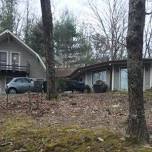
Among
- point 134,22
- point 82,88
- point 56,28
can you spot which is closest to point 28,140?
point 134,22

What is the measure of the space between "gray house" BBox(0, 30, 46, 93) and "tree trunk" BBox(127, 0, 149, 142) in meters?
39.6

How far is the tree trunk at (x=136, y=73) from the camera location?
8148 mm

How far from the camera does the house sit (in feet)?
117

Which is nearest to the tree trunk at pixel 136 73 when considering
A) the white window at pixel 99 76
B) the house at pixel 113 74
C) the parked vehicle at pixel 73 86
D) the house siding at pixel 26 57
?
the parked vehicle at pixel 73 86

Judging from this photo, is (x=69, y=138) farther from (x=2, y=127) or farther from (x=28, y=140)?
(x=2, y=127)

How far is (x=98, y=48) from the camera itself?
61.5 meters

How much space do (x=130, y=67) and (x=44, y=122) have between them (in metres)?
3.45

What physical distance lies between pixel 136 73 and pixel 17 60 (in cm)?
4167

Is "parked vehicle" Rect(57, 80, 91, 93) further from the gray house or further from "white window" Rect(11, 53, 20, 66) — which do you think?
"white window" Rect(11, 53, 20, 66)

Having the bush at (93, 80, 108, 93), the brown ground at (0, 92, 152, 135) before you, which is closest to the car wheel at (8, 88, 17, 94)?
the bush at (93, 80, 108, 93)

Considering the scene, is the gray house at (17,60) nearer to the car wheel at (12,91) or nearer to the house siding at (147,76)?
the car wheel at (12,91)

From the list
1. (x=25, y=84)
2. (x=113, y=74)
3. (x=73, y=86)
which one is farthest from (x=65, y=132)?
(x=25, y=84)

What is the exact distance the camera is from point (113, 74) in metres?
37.5

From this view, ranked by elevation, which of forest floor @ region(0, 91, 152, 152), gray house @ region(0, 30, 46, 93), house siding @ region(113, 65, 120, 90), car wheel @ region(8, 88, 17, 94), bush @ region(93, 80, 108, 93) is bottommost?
forest floor @ region(0, 91, 152, 152)
